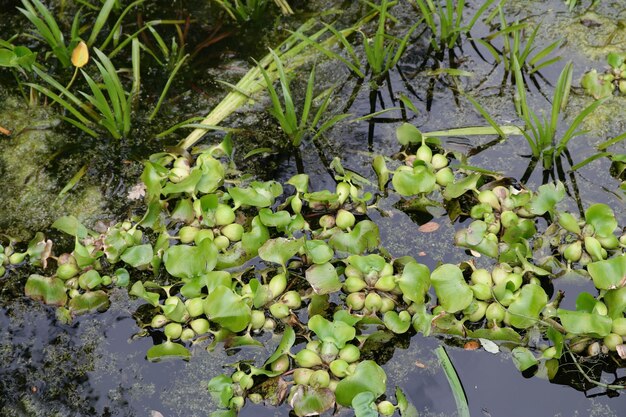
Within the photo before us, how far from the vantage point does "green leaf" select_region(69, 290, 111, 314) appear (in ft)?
6.47

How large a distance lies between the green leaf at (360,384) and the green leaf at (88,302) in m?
0.76

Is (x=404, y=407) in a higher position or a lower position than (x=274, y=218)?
lower

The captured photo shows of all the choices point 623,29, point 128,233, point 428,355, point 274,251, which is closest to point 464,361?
point 428,355

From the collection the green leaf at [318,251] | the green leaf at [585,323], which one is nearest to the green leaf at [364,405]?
the green leaf at [318,251]

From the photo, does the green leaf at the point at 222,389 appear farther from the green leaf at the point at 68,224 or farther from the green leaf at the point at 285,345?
the green leaf at the point at 68,224

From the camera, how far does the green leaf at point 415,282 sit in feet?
6.12

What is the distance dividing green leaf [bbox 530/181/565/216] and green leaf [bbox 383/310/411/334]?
54 cm

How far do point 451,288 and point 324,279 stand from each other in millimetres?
356

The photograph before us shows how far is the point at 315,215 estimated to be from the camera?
2186mm

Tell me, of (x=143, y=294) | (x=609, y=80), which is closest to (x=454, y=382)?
(x=143, y=294)

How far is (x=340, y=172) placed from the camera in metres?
2.23

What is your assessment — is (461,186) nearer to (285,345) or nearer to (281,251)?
(281,251)

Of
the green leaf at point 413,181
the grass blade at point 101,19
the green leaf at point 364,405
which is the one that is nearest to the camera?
the green leaf at point 364,405

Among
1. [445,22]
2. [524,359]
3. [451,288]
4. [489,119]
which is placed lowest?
[524,359]
